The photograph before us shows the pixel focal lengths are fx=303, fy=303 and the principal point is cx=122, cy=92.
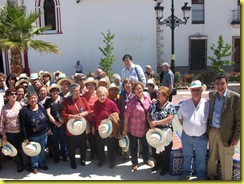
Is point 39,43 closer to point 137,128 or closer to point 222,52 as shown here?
point 137,128

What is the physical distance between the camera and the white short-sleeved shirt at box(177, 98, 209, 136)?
477 centimetres

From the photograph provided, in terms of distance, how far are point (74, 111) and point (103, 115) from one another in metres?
0.54

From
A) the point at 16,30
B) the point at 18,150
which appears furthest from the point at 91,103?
the point at 16,30

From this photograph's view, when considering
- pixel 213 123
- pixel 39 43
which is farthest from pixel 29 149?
pixel 39 43

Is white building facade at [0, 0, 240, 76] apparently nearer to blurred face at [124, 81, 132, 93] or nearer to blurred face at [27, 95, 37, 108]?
blurred face at [124, 81, 132, 93]

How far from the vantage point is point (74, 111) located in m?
5.59

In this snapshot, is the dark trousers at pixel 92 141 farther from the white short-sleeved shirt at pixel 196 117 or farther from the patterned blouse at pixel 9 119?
the white short-sleeved shirt at pixel 196 117

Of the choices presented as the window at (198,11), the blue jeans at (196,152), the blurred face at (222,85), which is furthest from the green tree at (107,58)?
the blurred face at (222,85)

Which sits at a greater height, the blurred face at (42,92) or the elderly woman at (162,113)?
the blurred face at (42,92)

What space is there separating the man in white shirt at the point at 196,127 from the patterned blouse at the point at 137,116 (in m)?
0.72

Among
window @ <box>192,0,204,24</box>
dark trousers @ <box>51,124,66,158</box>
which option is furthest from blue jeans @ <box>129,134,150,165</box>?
window @ <box>192,0,204,24</box>

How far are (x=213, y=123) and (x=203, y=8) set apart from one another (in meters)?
18.0

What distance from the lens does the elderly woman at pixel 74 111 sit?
5559 mm

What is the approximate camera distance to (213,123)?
4.72m
